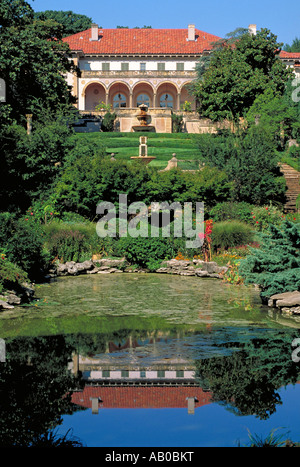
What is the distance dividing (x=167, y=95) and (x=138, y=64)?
434cm

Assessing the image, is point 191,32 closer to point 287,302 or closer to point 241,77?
point 241,77

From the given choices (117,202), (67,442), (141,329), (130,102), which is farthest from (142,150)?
(130,102)

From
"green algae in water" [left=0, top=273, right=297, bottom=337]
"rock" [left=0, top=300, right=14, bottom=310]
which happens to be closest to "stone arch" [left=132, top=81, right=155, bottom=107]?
"green algae in water" [left=0, top=273, right=297, bottom=337]

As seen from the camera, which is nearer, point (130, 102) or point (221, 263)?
point (221, 263)

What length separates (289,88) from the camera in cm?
4384

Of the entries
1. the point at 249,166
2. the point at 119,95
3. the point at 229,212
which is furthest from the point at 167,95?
the point at 229,212

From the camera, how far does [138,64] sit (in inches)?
2574

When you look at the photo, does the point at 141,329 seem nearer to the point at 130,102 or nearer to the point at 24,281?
the point at 24,281

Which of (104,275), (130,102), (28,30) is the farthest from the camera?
(130,102)

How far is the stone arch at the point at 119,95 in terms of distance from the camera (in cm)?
6644

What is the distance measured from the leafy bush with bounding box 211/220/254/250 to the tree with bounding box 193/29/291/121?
25.1 meters

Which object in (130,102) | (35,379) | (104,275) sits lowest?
(104,275)

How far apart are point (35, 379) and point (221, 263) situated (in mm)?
11280

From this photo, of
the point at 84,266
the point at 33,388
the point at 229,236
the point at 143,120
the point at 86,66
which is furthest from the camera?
the point at 86,66
